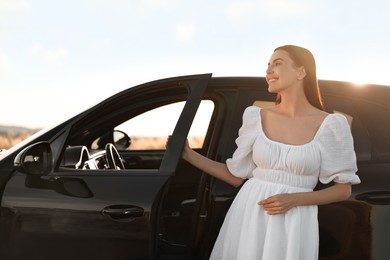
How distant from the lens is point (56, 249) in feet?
10.3

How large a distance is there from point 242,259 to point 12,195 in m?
1.36

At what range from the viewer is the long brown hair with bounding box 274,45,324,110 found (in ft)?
8.78

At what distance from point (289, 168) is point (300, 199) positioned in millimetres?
138

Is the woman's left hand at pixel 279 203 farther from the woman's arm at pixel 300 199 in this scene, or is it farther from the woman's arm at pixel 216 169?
the woman's arm at pixel 216 169

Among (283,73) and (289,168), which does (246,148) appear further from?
(283,73)

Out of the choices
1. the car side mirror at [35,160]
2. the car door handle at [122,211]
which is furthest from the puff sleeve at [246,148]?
the car side mirror at [35,160]

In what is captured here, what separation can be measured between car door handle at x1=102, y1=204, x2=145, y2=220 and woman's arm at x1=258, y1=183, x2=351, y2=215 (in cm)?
70

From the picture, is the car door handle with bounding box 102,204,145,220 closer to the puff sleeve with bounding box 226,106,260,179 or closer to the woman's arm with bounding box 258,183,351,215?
the puff sleeve with bounding box 226,106,260,179

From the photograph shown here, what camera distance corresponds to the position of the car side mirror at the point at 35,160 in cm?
311

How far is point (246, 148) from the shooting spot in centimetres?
273

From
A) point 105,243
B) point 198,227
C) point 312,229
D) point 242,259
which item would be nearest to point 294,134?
point 312,229

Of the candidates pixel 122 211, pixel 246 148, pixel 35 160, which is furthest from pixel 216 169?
pixel 35 160

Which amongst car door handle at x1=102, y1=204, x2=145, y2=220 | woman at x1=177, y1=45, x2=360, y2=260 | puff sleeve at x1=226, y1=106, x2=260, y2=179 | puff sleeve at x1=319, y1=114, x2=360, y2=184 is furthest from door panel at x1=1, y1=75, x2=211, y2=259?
puff sleeve at x1=319, y1=114, x2=360, y2=184

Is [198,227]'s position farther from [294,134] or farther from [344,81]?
[344,81]
